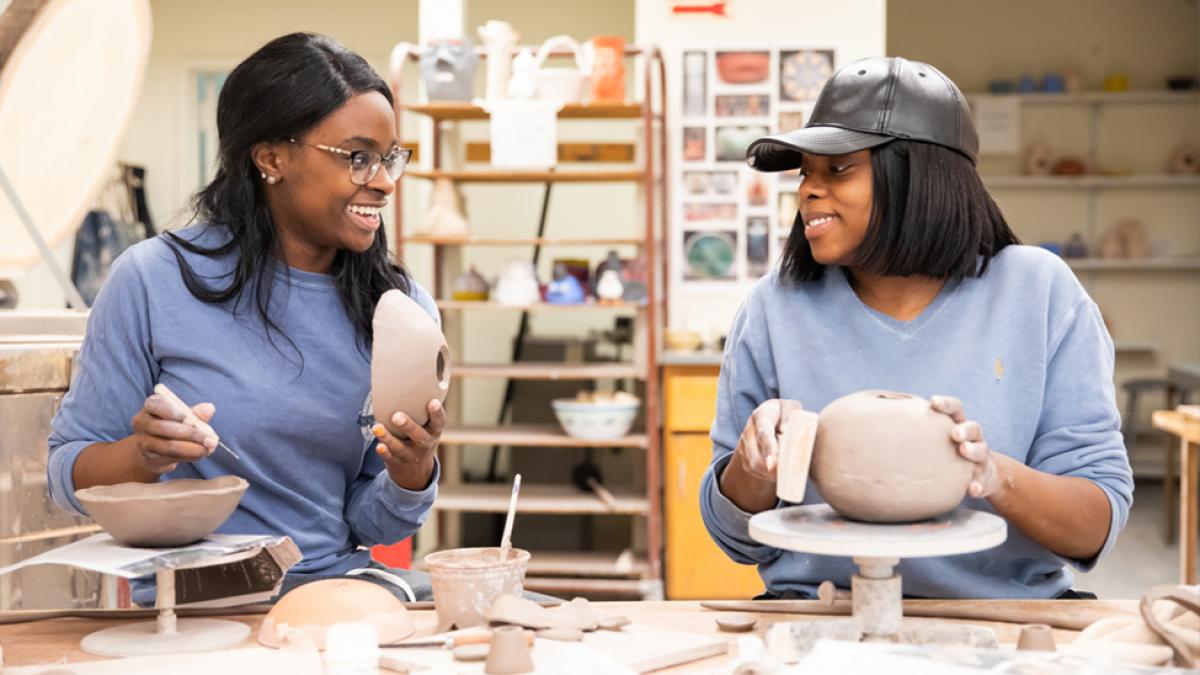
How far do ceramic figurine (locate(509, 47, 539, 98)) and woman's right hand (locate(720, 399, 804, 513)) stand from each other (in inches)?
114

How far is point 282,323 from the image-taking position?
181 cm

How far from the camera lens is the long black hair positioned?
70.4 inches

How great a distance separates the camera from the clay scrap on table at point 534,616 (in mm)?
1317

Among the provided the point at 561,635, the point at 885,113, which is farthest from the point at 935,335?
the point at 561,635

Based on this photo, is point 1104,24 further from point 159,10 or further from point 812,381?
point 812,381

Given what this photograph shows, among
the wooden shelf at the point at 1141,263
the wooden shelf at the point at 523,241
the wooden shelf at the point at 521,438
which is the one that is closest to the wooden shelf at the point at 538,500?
the wooden shelf at the point at 521,438

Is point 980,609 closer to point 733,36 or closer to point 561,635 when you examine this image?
point 561,635

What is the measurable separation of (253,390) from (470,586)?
57 centimetres

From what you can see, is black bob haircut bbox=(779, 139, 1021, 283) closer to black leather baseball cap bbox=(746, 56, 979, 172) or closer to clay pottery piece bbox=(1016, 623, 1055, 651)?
black leather baseball cap bbox=(746, 56, 979, 172)

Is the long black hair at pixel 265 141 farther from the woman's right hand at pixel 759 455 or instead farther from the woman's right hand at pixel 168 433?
the woman's right hand at pixel 759 455

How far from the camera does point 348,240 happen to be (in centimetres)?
180

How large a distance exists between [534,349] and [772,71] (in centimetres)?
160

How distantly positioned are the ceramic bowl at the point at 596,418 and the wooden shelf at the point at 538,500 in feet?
0.78

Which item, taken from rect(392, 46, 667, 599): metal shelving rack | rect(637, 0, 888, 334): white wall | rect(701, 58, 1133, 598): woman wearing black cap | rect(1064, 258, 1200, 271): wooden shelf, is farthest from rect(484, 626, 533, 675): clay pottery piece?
rect(1064, 258, 1200, 271): wooden shelf
